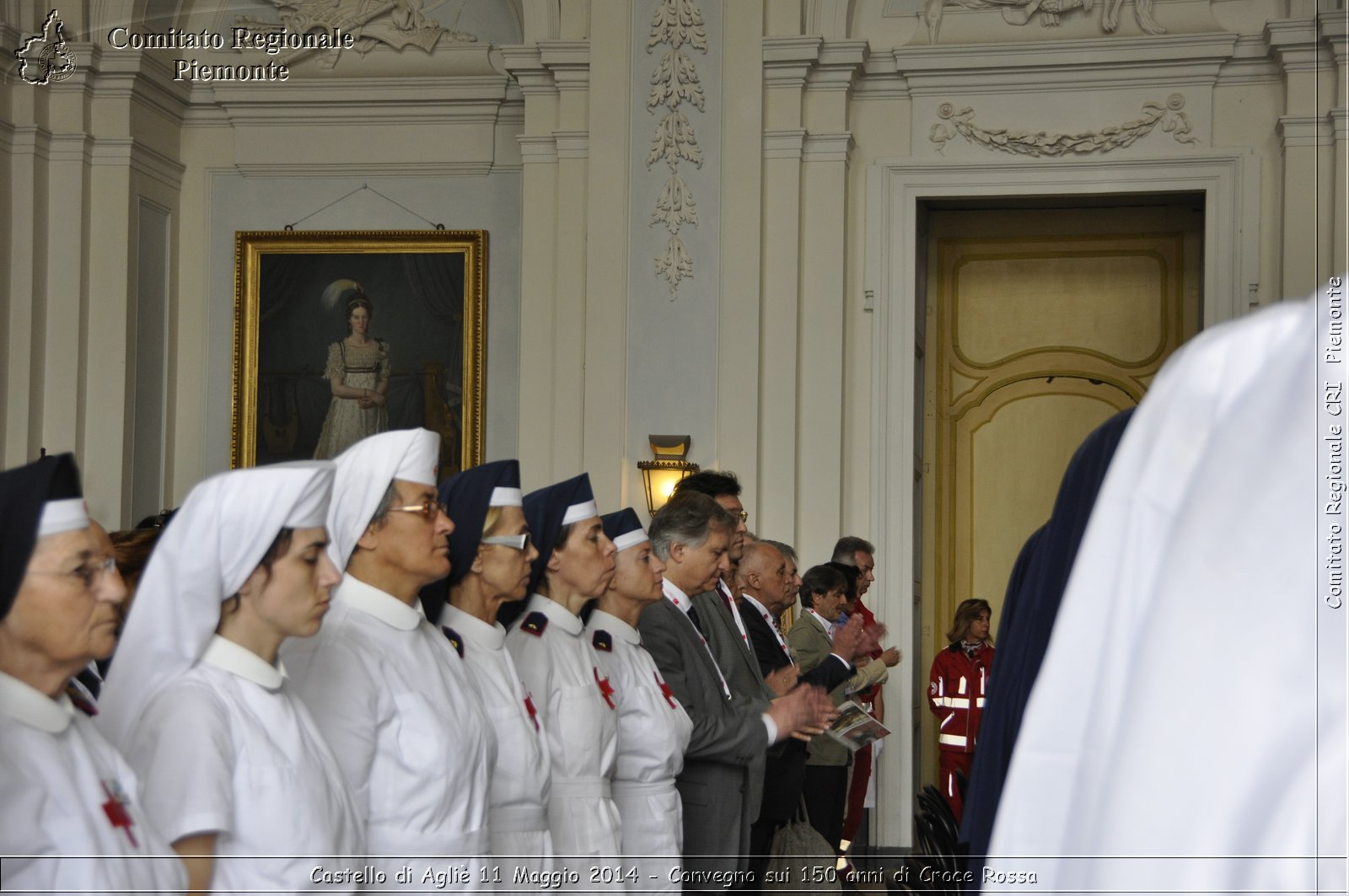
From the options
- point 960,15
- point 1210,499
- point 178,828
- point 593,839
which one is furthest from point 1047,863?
point 960,15

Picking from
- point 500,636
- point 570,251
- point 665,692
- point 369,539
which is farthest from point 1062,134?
point 369,539

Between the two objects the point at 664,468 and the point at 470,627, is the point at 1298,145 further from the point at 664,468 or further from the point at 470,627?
the point at 470,627

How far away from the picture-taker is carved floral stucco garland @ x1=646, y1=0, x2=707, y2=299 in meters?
10.9

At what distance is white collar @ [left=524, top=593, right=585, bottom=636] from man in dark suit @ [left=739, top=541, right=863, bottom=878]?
192cm

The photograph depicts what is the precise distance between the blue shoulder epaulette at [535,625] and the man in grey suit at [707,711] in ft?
3.42

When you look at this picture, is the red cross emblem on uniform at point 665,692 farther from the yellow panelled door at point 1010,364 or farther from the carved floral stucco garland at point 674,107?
the yellow panelled door at point 1010,364

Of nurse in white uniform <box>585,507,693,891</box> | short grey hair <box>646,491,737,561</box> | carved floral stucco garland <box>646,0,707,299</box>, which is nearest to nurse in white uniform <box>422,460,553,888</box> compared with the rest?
nurse in white uniform <box>585,507,693,891</box>

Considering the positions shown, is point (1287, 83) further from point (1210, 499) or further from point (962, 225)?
point (1210, 499)

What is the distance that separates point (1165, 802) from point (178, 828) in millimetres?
2264

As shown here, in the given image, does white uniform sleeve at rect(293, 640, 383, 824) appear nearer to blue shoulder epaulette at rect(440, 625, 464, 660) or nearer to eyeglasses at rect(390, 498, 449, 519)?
eyeglasses at rect(390, 498, 449, 519)

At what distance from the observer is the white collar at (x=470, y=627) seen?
4.30m

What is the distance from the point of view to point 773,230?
35.7 feet

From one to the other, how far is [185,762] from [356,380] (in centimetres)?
927

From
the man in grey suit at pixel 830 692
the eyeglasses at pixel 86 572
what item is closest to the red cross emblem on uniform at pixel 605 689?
the eyeglasses at pixel 86 572
